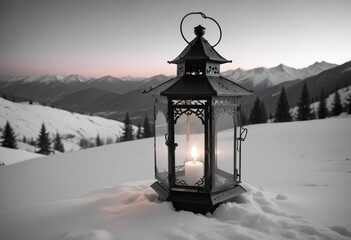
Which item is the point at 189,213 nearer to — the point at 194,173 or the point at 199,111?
the point at 194,173

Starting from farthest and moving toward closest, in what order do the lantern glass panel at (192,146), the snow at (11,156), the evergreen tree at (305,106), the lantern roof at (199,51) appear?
1. the evergreen tree at (305,106)
2. the snow at (11,156)
3. the lantern glass panel at (192,146)
4. the lantern roof at (199,51)

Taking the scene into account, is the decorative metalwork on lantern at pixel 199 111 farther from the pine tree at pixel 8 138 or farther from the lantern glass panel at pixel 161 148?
the pine tree at pixel 8 138

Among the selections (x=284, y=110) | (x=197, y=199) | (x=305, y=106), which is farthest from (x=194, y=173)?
(x=305, y=106)

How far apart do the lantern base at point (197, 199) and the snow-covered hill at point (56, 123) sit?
100.0 meters

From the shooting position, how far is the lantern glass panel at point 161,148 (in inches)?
180

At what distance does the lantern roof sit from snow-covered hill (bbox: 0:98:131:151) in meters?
100

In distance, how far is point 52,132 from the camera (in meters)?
108

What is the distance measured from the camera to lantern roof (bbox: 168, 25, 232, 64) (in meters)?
3.83

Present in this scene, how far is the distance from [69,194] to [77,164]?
4.07m

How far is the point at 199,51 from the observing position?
3.92 m

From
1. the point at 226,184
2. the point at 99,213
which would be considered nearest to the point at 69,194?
the point at 99,213

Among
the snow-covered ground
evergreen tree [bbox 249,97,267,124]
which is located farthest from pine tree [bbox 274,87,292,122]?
the snow-covered ground

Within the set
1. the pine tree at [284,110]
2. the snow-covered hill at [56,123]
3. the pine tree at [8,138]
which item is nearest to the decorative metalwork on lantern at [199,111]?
the pine tree at [284,110]

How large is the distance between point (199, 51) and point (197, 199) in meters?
2.37
